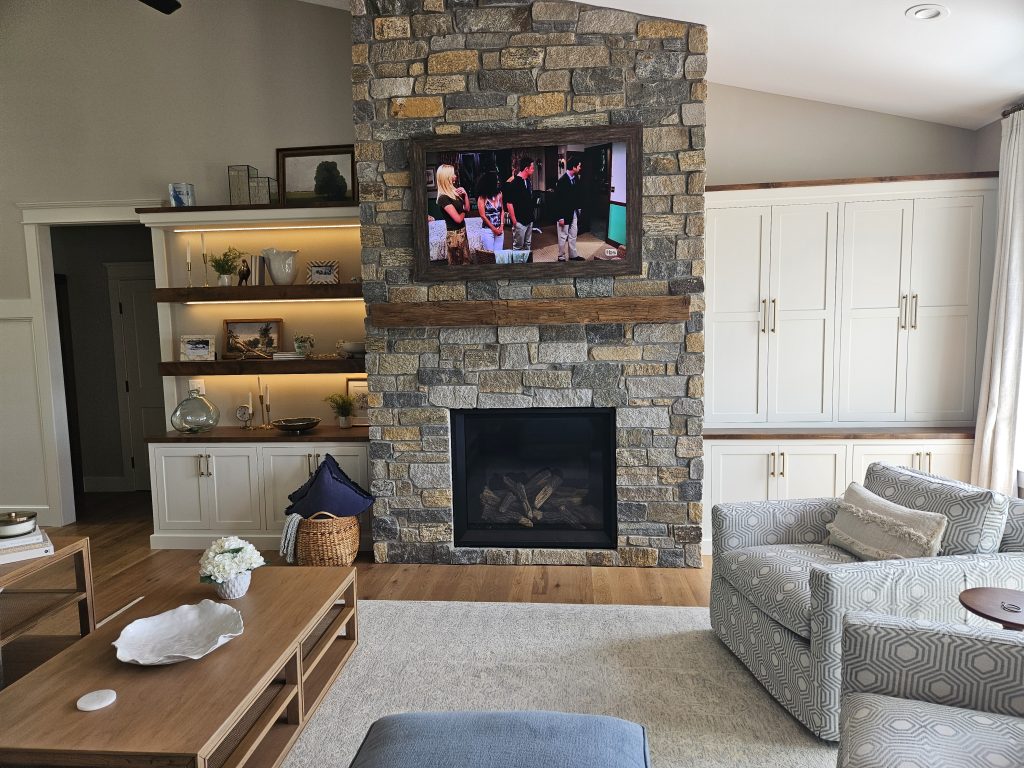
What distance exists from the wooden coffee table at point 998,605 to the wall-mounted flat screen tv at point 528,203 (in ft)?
7.61

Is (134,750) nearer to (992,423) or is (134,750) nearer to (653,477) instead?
(653,477)

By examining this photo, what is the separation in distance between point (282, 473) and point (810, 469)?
347 cm

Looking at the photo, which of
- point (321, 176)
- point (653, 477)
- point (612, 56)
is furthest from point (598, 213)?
point (321, 176)

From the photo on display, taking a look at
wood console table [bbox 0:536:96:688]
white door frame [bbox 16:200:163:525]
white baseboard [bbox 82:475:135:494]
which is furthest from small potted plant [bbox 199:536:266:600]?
white baseboard [bbox 82:475:135:494]

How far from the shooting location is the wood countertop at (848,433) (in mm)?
3928

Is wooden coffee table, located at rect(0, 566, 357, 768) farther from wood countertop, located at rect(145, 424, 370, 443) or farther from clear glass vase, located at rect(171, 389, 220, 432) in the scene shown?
clear glass vase, located at rect(171, 389, 220, 432)

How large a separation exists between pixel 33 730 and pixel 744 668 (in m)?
2.53

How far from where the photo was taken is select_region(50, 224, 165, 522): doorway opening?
6.02m

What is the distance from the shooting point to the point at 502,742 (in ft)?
5.13

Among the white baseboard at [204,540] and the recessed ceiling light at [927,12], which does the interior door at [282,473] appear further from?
the recessed ceiling light at [927,12]

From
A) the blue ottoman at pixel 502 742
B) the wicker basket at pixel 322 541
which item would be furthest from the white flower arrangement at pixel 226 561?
the wicker basket at pixel 322 541

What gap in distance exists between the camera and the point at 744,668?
108 inches

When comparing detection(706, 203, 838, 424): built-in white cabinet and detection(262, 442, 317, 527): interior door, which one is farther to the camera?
detection(262, 442, 317, 527): interior door

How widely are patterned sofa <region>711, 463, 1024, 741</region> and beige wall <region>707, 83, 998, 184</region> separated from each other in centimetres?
250
